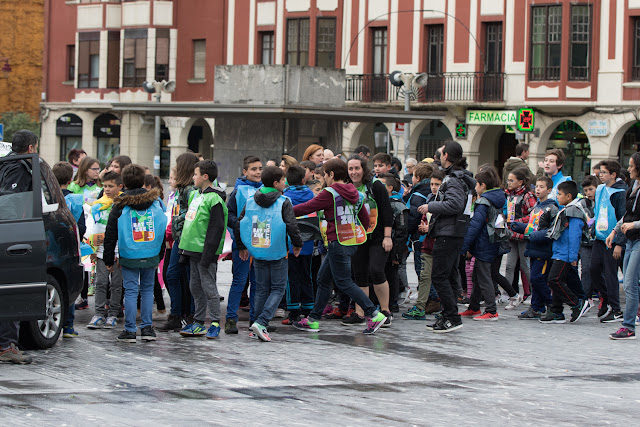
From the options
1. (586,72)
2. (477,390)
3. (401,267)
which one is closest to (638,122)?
(586,72)

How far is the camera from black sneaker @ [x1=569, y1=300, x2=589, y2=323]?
45.4ft

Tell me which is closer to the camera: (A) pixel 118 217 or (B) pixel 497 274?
(A) pixel 118 217

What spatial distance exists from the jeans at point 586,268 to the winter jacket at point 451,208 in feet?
8.54

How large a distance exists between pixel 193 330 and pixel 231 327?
1.67 feet

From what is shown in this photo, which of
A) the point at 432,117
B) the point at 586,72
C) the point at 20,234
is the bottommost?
the point at 20,234

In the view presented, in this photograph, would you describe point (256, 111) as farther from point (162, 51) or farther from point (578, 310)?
point (162, 51)

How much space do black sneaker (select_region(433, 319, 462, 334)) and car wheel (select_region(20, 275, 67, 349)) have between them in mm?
4023

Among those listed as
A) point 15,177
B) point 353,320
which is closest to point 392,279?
point 353,320

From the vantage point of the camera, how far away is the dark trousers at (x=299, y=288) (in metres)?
13.1

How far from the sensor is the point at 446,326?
12734mm

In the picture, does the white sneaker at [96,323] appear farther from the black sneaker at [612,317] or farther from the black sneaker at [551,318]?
the black sneaker at [612,317]

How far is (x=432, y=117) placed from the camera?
2011 cm

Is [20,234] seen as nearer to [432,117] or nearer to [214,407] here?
[214,407]

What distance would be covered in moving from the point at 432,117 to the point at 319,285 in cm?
775
